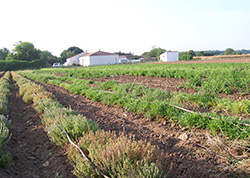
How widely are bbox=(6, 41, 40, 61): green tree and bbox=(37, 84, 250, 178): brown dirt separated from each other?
241 ft

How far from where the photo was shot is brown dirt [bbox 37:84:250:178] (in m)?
3.03

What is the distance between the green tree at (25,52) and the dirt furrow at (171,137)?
73.6m

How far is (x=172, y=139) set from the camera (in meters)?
4.50

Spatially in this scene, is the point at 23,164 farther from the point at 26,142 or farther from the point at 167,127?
the point at 167,127

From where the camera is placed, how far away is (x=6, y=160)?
3.71 metres

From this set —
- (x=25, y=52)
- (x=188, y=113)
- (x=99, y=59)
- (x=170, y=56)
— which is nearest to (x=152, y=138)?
(x=188, y=113)

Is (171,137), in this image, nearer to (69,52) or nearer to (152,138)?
(152,138)

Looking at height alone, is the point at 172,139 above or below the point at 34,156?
above

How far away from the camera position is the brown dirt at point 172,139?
9.93 ft

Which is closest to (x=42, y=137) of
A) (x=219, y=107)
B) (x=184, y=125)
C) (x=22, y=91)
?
(x=184, y=125)

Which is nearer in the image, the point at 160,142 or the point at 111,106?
the point at 160,142

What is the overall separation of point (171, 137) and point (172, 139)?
119 mm

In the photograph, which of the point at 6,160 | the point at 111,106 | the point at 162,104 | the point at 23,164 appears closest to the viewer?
the point at 6,160

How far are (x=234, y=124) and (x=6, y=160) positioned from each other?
15.0 feet
